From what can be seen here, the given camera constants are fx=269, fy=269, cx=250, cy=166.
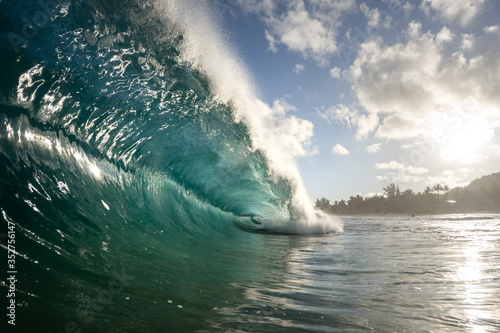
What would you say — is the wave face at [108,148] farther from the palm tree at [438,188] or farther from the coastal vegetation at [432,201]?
the palm tree at [438,188]

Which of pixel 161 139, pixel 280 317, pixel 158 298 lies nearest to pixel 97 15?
pixel 161 139

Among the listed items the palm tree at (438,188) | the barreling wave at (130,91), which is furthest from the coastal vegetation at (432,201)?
the barreling wave at (130,91)

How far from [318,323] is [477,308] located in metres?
1.40

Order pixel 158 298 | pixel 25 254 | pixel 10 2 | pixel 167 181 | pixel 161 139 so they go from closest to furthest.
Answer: pixel 158 298, pixel 25 254, pixel 10 2, pixel 161 139, pixel 167 181

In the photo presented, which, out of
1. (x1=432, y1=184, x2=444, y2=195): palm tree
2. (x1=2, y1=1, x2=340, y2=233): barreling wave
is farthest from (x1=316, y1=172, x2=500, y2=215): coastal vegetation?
(x1=2, y1=1, x2=340, y2=233): barreling wave

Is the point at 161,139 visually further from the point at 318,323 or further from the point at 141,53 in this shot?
the point at 318,323

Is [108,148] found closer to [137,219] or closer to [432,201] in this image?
[137,219]

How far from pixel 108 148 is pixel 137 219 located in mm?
1883

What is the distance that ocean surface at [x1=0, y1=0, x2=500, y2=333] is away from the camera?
1.81 metres

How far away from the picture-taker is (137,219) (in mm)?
5336

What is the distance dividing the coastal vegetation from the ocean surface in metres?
77.5

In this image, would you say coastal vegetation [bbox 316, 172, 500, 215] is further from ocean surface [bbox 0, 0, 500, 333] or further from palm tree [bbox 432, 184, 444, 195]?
ocean surface [bbox 0, 0, 500, 333]

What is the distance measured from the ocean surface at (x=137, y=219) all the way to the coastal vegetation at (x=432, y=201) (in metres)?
77.5

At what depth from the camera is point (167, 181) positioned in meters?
9.06
